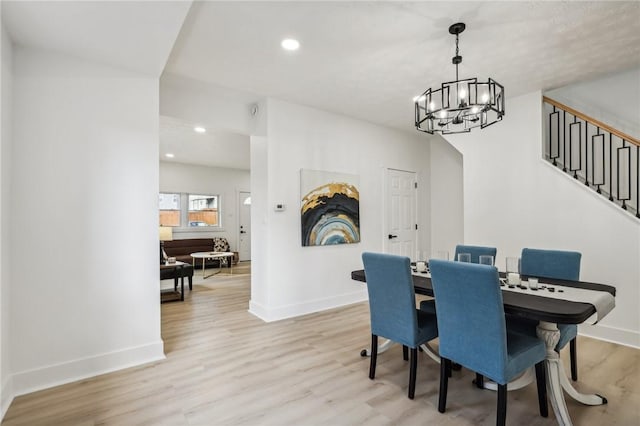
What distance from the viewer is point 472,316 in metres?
1.90

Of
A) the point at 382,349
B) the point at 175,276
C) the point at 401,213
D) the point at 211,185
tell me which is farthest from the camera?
the point at 211,185

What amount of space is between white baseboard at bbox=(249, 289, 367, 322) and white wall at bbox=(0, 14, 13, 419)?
7.58ft

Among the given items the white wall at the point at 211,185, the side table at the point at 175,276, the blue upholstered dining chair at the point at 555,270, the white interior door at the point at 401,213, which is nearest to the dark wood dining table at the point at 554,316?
the blue upholstered dining chair at the point at 555,270

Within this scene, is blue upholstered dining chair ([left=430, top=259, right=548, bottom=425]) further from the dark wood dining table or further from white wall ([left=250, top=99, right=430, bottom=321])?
white wall ([left=250, top=99, right=430, bottom=321])

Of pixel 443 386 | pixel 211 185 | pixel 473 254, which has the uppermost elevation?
pixel 211 185

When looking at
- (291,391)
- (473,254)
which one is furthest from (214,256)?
(473,254)

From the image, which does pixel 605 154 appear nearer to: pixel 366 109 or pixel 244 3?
pixel 366 109

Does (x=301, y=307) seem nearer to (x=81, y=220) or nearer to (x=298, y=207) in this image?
(x=298, y=207)

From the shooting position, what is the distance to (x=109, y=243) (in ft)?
9.02

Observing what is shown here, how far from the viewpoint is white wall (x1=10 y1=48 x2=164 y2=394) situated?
2441 mm

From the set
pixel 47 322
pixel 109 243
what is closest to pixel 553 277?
pixel 109 243

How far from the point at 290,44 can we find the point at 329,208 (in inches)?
89.0

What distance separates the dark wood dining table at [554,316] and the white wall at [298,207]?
82.1 inches

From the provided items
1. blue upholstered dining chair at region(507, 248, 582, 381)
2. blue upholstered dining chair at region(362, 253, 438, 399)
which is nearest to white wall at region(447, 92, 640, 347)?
blue upholstered dining chair at region(507, 248, 582, 381)
